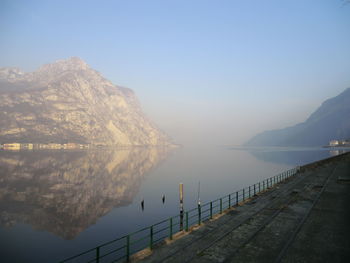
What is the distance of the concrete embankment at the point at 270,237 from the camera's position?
13898 mm

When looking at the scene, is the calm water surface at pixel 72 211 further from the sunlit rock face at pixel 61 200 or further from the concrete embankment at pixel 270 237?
the concrete embankment at pixel 270 237

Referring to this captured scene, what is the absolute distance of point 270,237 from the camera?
1681 centimetres

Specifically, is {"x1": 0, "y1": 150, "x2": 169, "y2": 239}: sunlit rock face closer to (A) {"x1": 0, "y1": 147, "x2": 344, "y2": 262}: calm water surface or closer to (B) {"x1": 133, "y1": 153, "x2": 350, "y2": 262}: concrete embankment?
(A) {"x1": 0, "y1": 147, "x2": 344, "y2": 262}: calm water surface

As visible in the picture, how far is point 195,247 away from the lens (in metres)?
15.5

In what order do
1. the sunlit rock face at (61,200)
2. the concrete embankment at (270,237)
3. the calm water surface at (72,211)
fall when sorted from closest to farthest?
the concrete embankment at (270,237) → the calm water surface at (72,211) → the sunlit rock face at (61,200)

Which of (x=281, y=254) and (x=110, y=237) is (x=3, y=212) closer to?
(x=110, y=237)

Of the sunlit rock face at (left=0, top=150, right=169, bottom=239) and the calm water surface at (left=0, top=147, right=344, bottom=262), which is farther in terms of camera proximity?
the sunlit rock face at (left=0, top=150, right=169, bottom=239)

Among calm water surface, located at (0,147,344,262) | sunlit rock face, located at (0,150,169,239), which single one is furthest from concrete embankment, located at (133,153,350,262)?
sunlit rock face, located at (0,150,169,239)

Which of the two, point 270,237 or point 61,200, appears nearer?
point 270,237

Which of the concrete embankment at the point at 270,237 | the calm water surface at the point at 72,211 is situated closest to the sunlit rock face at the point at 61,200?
the calm water surface at the point at 72,211

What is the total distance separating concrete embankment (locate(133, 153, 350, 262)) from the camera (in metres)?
13.9

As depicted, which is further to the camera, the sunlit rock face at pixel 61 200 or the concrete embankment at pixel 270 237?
the sunlit rock face at pixel 61 200

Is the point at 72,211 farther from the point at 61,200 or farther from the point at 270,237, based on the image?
the point at 270,237

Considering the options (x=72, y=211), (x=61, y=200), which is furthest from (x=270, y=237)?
(x=61, y=200)
